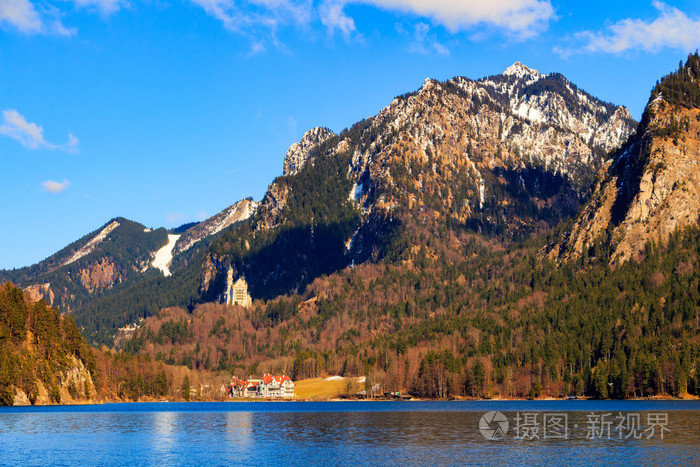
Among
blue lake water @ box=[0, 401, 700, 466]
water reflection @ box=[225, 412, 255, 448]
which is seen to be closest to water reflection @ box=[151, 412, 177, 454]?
blue lake water @ box=[0, 401, 700, 466]

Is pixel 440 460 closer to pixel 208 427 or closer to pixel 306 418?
pixel 208 427

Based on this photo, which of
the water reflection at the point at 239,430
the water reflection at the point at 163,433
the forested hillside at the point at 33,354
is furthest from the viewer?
the forested hillside at the point at 33,354

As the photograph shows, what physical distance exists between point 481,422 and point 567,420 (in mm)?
15474

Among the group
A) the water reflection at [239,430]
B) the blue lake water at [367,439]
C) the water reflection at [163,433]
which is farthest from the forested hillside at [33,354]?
the water reflection at [239,430]

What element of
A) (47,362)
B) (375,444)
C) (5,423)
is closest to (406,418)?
(375,444)

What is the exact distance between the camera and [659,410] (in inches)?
6294

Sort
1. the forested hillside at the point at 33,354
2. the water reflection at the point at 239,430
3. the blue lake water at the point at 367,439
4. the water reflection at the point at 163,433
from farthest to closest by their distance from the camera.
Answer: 1. the forested hillside at the point at 33,354
2. the water reflection at the point at 239,430
3. the water reflection at the point at 163,433
4. the blue lake water at the point at 367,439

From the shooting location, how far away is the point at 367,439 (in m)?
112

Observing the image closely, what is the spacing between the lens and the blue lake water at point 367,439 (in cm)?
9231

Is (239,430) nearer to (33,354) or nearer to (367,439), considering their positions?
(367,439)

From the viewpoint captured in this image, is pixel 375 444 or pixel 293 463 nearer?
pixel 293 463

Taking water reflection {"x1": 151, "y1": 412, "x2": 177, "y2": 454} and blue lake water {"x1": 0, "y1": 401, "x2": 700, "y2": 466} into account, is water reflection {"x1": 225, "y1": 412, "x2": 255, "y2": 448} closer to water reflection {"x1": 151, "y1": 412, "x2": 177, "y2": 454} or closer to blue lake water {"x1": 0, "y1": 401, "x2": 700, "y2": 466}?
blue lake water {"x1": 0, "y1": 401, "x2": 700, "y2": 466}

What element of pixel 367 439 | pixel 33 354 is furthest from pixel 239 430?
pixel 33 354

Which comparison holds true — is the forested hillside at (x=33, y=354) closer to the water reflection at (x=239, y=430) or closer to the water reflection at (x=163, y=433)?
the water reflection at (x=163, y=433)
